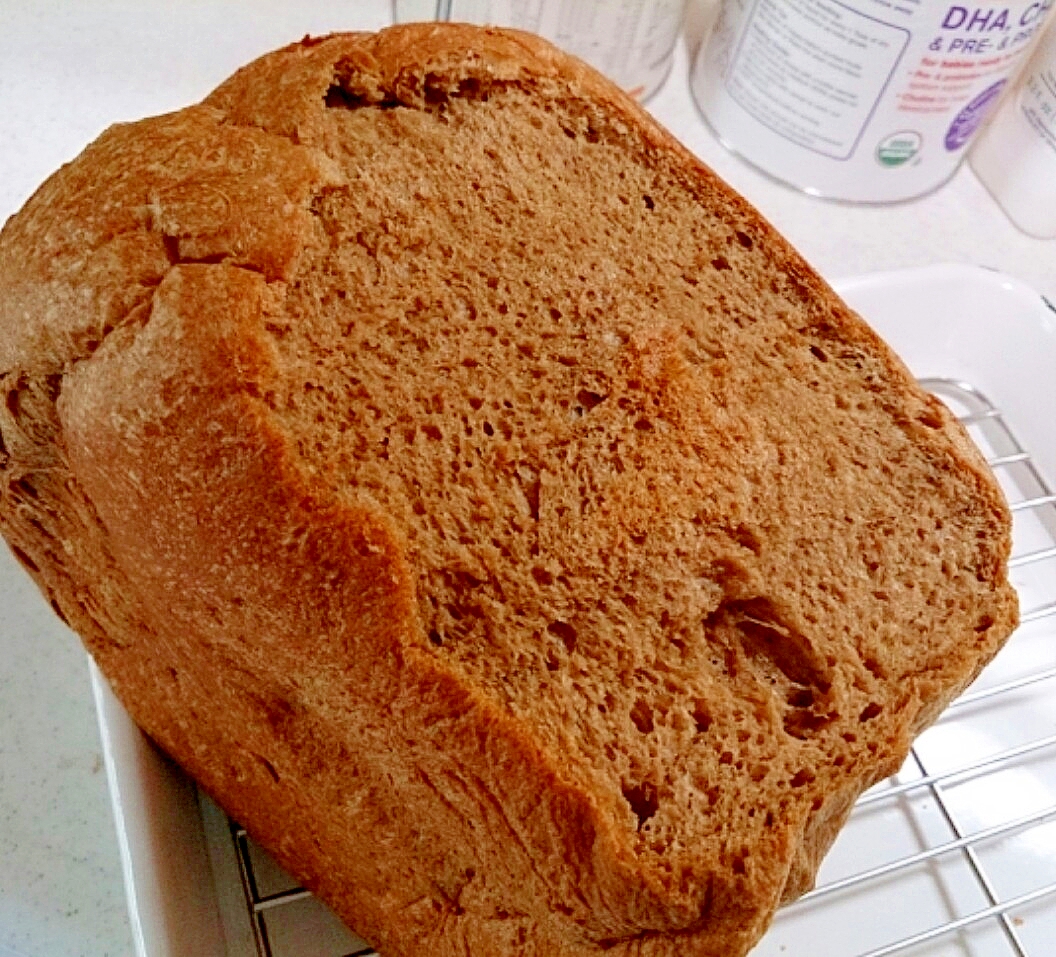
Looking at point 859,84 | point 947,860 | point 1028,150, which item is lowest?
point 947,860

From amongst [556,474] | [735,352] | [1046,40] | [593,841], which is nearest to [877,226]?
[1046,40]

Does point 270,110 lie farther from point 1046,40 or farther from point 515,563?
point 1046,40

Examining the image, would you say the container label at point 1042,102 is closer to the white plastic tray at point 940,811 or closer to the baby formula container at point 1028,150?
the baby formula container at point 1028,150

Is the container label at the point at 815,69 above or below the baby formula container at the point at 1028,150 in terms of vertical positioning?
above

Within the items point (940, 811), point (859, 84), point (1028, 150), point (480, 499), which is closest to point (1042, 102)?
point (1028, 150)

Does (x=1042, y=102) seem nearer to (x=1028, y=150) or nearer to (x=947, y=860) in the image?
(x=1028, y=150)

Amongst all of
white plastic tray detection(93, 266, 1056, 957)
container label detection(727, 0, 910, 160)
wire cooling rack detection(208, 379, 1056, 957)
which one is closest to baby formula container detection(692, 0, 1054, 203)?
container label detection(727, 0, 910, 160)

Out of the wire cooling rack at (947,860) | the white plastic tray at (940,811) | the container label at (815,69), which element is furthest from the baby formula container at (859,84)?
the wire cooling rack at (947,860)
